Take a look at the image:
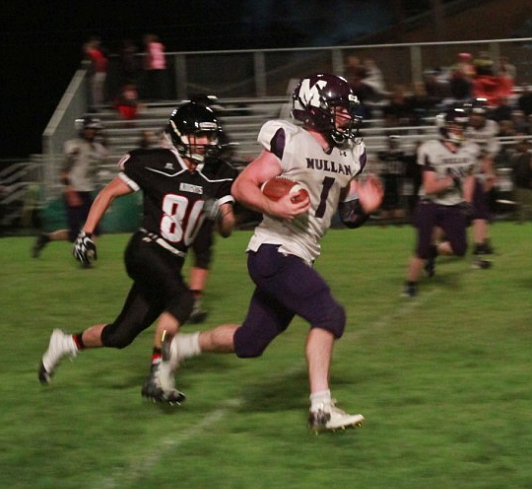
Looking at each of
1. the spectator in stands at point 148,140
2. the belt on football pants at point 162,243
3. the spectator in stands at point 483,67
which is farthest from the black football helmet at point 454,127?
the spectator in stands at point 483,67

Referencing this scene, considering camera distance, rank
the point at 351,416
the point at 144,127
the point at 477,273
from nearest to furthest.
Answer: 1. the point at 351,416
2. the point at 477,273
3. the point at 144,127

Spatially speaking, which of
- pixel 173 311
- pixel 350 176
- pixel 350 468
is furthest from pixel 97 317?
pixel 350 468

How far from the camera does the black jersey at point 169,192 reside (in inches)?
260

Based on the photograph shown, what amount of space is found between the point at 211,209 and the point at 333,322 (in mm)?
1296

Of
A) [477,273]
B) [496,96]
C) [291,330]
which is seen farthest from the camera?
[496,96]

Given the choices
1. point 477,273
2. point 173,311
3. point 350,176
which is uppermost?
point 350,176

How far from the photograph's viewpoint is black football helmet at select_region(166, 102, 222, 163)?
256 inches

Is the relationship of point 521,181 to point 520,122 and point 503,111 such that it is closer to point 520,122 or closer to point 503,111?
point 520,122

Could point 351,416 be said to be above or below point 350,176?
below

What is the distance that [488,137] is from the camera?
15.5 meters

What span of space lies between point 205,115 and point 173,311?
107 cm

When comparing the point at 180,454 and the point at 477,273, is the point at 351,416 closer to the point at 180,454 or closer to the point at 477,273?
the point at 180,454

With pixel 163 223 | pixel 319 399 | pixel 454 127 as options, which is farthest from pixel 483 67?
pixel 319 399

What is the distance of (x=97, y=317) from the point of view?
30.9 feet
